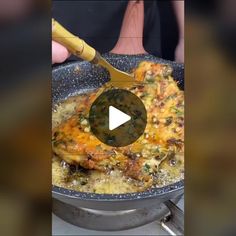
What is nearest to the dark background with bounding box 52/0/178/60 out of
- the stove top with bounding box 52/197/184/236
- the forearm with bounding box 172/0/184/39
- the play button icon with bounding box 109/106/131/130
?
the forearm with bounding box 172/0/184/39

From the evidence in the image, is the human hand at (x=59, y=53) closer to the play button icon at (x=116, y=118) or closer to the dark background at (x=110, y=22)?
the dark background at (x=110, y=22)

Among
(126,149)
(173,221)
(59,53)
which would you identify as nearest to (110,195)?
(126,149)

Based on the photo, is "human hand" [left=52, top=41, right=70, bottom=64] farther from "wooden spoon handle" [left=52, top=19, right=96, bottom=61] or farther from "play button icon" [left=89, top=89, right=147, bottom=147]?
"play button icon" [left=89, top=89, right=147, bottom=147]

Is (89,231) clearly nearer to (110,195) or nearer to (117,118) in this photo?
(110,195)
